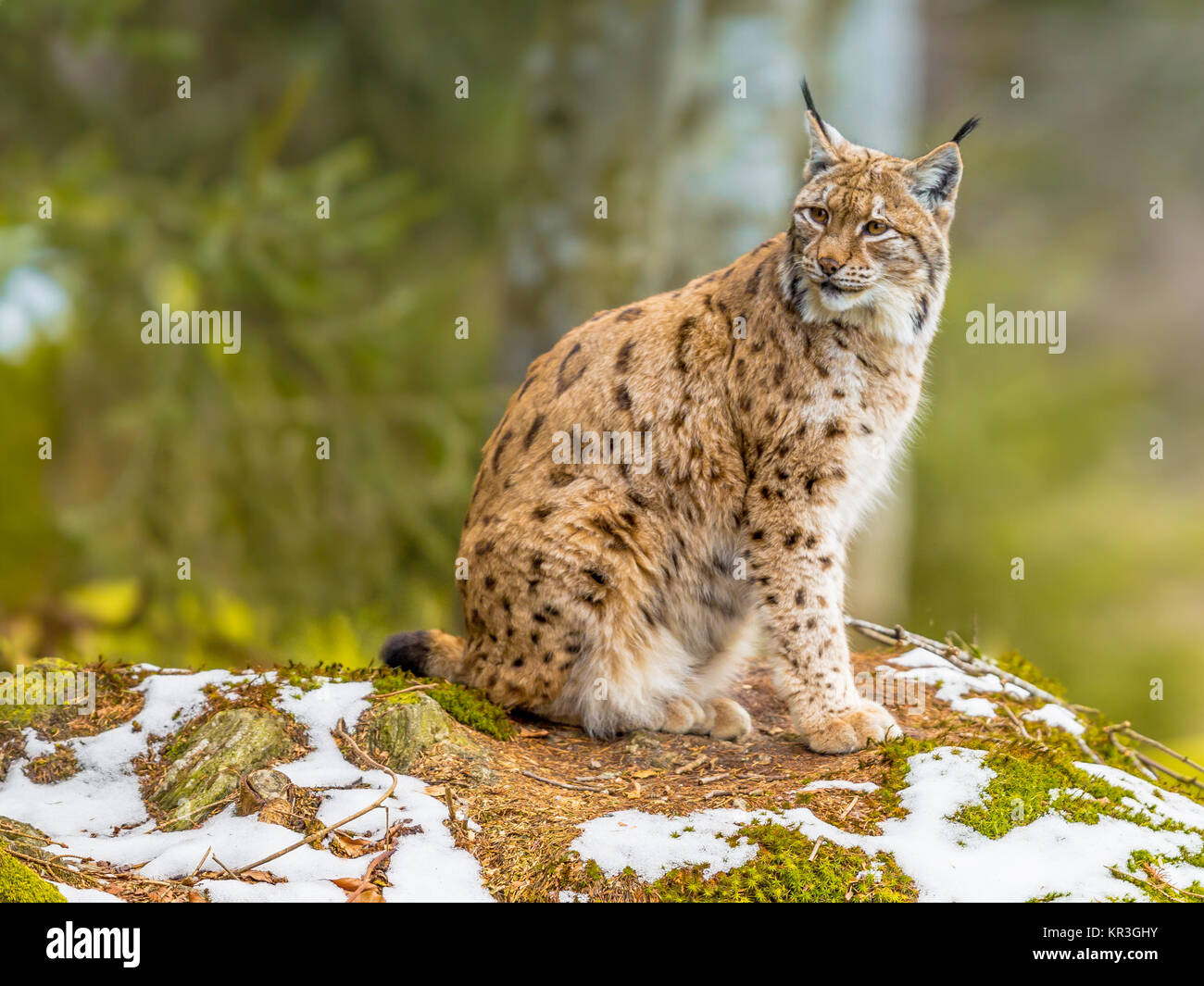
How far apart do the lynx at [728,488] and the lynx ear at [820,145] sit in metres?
0.01

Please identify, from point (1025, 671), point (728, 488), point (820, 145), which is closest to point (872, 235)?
point (820, 145)

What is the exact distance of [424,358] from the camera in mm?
10055

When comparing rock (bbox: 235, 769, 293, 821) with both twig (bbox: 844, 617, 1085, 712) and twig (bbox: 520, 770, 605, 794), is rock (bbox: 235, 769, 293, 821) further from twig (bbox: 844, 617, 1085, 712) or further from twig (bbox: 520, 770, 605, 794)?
twig (bbox: 844, 617, 1085, 712)

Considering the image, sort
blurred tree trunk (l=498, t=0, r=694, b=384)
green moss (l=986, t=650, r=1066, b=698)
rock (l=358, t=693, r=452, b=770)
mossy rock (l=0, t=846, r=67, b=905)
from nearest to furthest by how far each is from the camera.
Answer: mossy rock (l=0, t=846, r=67, b=905)
rock (l=358, t=693, r=452, b=770)
green moss (l=986, t=650, r=1066, b=698)
blurred tree trunk (l=498, t=0, r=694, b=384)

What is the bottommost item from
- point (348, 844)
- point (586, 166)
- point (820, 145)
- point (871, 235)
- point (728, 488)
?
point (348, 844)

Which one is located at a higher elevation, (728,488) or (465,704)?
(728,488)

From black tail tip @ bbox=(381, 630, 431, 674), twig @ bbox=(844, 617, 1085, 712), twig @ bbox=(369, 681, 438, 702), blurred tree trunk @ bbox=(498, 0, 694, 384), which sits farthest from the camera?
blurred tree trunk @ bbox=(498, 0, 694, 384)

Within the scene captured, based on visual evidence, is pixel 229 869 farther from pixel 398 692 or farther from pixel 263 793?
pixel 398 692

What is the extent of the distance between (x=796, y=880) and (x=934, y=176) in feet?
8.91

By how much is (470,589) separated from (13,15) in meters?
6.48

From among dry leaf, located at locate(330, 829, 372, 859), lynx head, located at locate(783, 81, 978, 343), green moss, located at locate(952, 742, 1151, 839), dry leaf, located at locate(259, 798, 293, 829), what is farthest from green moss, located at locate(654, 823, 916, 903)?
lynx head, located at locate(783, 81, 978, 343)

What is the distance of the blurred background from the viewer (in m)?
7.32

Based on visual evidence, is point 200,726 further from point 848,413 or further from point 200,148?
point 200,148

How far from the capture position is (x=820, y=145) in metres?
4.68
